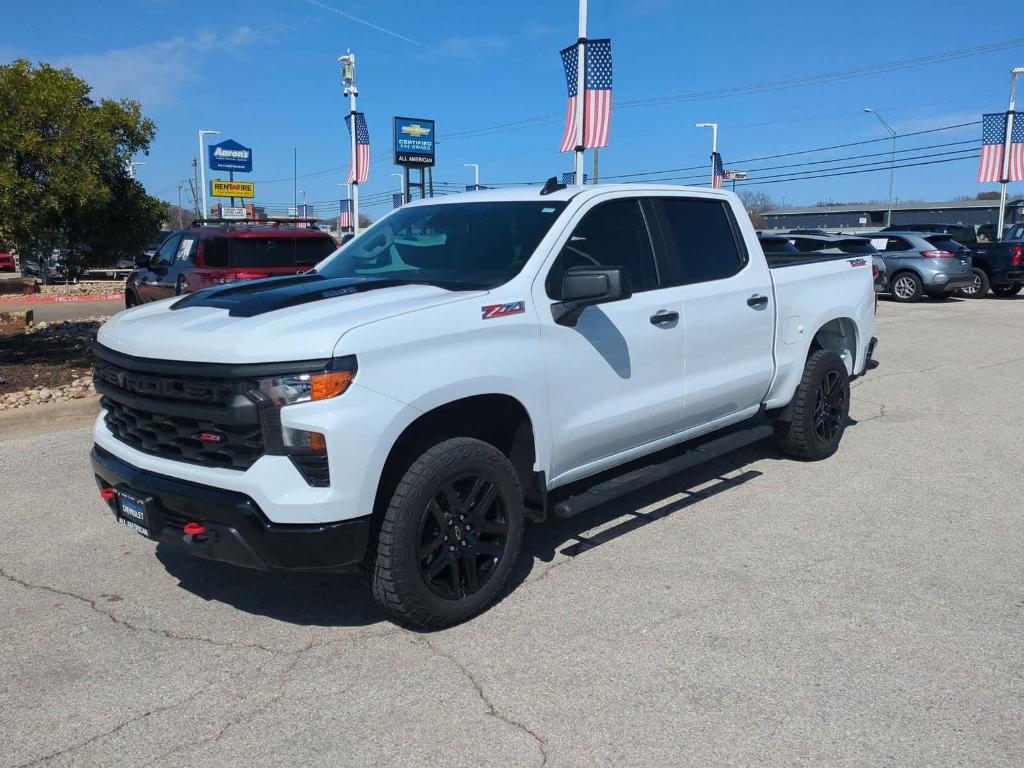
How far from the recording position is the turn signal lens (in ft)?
11.1

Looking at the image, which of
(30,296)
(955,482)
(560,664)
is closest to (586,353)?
(560,664)

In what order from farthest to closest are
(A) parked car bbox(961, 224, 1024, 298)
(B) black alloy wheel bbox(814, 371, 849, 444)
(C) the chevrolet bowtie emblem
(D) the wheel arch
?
(C) the chevrolet bowtie emblem, (A) parked car bbox(961, 224, 1024, 298), (B) black alloy wheel bbox(814, 371, 849, 444), (D) the wheel arch

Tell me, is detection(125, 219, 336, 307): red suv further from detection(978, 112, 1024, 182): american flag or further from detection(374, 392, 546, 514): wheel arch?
detection(978, 112, 1024, 182): american flag

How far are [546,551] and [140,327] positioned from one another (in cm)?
237

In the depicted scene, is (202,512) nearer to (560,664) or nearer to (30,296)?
(560,664)

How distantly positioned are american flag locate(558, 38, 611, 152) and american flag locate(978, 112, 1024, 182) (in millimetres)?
20154

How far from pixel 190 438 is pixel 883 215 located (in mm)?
92256

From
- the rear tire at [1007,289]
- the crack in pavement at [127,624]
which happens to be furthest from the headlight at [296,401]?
the rear tire at [1007,289]

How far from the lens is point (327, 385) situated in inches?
134

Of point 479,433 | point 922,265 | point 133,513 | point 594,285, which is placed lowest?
point 133,513

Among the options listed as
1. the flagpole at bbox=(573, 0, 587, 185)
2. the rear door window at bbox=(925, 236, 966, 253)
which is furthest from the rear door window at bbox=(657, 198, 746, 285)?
the rear door window at bbox=(925, 236, 966, 253)

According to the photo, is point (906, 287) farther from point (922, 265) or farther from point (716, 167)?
point (716, 167)

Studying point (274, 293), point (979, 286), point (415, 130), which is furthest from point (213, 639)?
point (415, 130)

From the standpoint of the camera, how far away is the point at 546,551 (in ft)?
16.0
